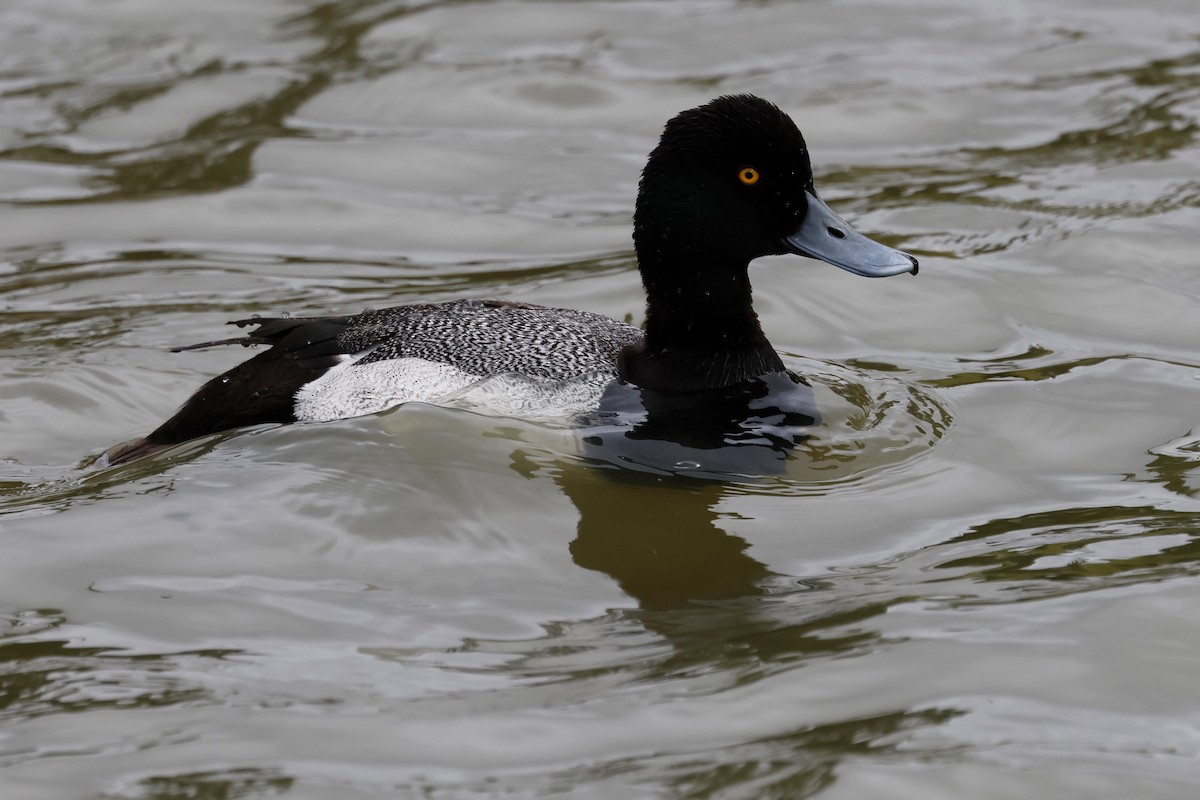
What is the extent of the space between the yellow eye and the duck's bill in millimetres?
279

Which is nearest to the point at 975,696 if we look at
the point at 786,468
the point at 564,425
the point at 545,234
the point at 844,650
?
the point at 844,650

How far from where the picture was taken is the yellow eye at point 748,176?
651cm

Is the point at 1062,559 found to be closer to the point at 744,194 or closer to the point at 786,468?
the point at 786,468

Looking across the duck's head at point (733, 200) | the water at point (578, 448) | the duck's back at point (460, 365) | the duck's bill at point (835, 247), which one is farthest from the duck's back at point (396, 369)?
the duck's bill at point (835, 247)

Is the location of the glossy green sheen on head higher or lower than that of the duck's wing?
higher

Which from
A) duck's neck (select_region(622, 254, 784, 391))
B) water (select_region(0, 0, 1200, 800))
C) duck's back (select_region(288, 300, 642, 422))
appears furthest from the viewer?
duck's neck (select_region(622, 254, 784, 391))

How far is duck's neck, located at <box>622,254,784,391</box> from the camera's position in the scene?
21.7ft

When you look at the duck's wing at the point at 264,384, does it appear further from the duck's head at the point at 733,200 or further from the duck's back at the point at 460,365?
the duck's head at the point at 733,200

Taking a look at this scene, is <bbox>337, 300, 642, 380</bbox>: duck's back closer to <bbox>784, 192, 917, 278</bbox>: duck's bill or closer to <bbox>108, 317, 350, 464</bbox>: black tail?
<bbox>108, 317, 350, 464</bbox>: black tail

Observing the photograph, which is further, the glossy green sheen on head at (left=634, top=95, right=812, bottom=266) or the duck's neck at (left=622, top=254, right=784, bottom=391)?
the duck's neck at (left=622, top=254, right=784, bottom=391)

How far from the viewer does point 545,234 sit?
9680 millimetres

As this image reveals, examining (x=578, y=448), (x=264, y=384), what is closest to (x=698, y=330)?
(x=578, y=448)

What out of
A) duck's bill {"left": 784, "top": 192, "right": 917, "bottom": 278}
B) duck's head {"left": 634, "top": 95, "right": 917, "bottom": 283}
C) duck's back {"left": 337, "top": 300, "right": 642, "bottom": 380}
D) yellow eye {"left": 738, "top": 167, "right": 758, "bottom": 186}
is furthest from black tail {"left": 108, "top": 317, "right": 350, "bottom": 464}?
duck's bill {"left": 784, "top": 192, "right": 917, "bottom": 278}

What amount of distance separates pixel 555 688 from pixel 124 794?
116cm
